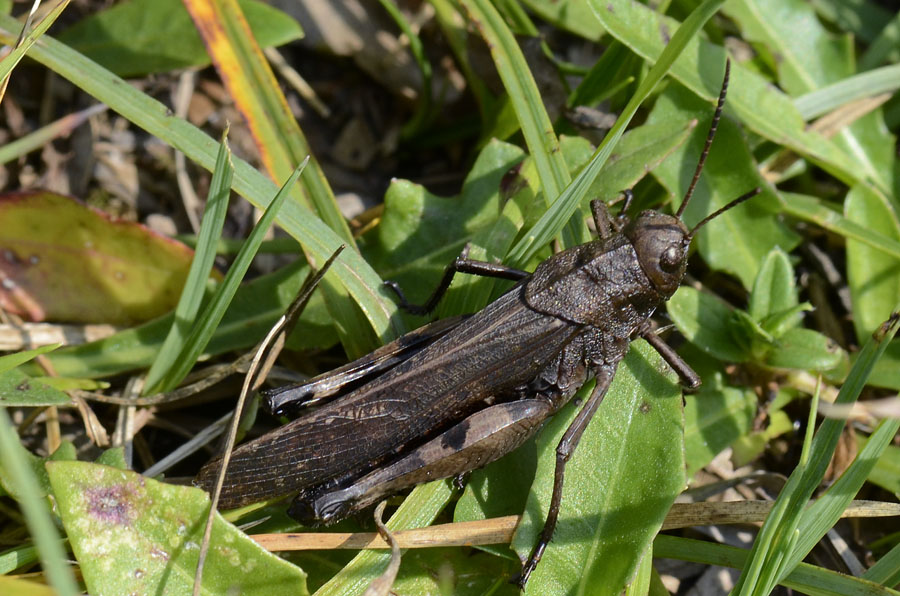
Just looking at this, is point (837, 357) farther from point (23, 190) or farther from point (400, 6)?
point (23, 190)

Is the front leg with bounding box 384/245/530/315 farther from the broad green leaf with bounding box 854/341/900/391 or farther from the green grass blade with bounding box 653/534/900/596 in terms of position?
the broad green leaf with bounding box 854/341/900/391

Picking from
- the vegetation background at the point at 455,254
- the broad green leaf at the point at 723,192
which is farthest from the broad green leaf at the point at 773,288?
the broad green leaf at the point at 723,192

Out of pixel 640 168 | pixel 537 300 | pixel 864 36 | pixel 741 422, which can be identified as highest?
pixel 864 36

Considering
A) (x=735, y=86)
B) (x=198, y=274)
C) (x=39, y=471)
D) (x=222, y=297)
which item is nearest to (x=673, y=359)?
(x=735, y=86)

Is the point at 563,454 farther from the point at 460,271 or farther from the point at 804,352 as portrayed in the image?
the point at 804,352

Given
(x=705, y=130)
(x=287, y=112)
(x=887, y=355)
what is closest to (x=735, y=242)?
(x=705, y=130)

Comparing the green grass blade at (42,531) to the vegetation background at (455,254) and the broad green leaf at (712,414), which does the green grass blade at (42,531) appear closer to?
the vegetation background at (455,254)
